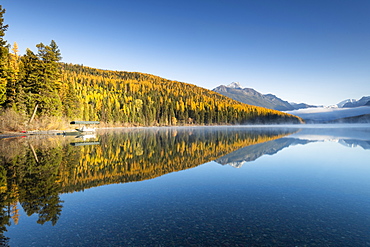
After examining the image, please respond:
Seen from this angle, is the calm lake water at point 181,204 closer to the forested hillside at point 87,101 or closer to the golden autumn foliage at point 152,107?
the forested hillside at point 87,101

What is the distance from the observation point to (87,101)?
4097 inches

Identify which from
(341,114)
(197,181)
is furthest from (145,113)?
(341,114)

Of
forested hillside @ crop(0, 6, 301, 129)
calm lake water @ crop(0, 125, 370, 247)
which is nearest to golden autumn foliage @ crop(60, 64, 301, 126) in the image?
forested hillside @ crop(0, 6, 301, 129)

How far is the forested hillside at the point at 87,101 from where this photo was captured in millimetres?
40344

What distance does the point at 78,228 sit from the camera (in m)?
5.82

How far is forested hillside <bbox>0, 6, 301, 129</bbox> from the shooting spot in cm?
4034

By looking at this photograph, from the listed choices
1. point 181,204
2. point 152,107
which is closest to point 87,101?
point 152,107

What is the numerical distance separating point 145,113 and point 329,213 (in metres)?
125

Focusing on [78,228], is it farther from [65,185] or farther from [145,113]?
[145,113]

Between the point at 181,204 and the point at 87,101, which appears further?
the point at 87,101

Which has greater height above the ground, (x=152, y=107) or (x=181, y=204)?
(x=152, y=107)

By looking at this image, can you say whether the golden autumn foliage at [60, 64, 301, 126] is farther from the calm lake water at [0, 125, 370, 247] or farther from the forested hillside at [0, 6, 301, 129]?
the calm lake water at [0, 125, 370, 247]

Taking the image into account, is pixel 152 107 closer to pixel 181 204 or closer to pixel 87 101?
pixel 87 101

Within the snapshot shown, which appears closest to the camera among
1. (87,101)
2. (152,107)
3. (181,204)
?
(181,204)
